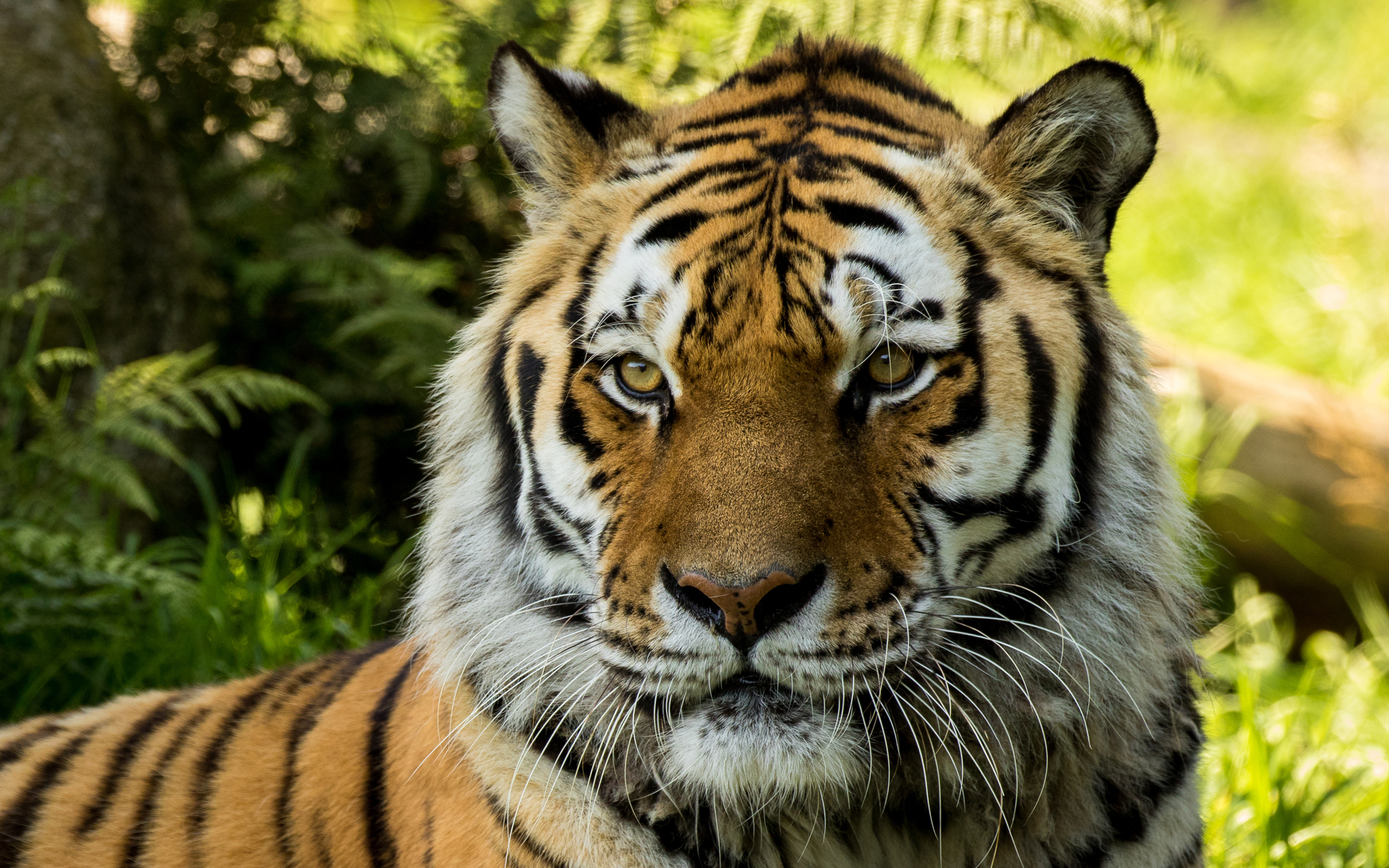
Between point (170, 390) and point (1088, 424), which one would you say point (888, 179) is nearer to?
point (1088, 424)

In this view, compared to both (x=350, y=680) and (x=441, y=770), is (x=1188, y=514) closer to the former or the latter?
(x=441, y=770)

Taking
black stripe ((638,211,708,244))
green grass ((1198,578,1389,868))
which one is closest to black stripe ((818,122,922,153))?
black stripe ((638,211,708,244))

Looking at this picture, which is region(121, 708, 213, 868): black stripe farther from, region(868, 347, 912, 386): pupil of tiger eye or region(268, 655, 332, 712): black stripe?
region(868, 347, 912, 386): pupil of tiger eye

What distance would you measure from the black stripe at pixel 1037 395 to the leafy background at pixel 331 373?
3.99ft

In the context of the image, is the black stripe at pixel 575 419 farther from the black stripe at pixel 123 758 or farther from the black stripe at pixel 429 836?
the black stripe at pixel 123 758

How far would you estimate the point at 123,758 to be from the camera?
2.00 m

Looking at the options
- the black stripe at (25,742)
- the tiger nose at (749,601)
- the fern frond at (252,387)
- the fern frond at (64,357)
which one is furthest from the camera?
the fern frond at (252,387)

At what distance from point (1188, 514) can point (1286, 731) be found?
4.09 feet

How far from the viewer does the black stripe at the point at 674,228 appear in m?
1.67

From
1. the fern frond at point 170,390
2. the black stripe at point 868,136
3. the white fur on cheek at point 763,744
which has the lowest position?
the white fur on cheek at point 763,744

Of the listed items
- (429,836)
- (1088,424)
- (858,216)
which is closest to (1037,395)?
(1088,424)

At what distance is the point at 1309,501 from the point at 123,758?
Result: 3.81 metres

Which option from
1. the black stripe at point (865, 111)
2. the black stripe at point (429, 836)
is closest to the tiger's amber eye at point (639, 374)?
the black stripe at point (865, 111)

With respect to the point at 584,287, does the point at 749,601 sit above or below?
below
